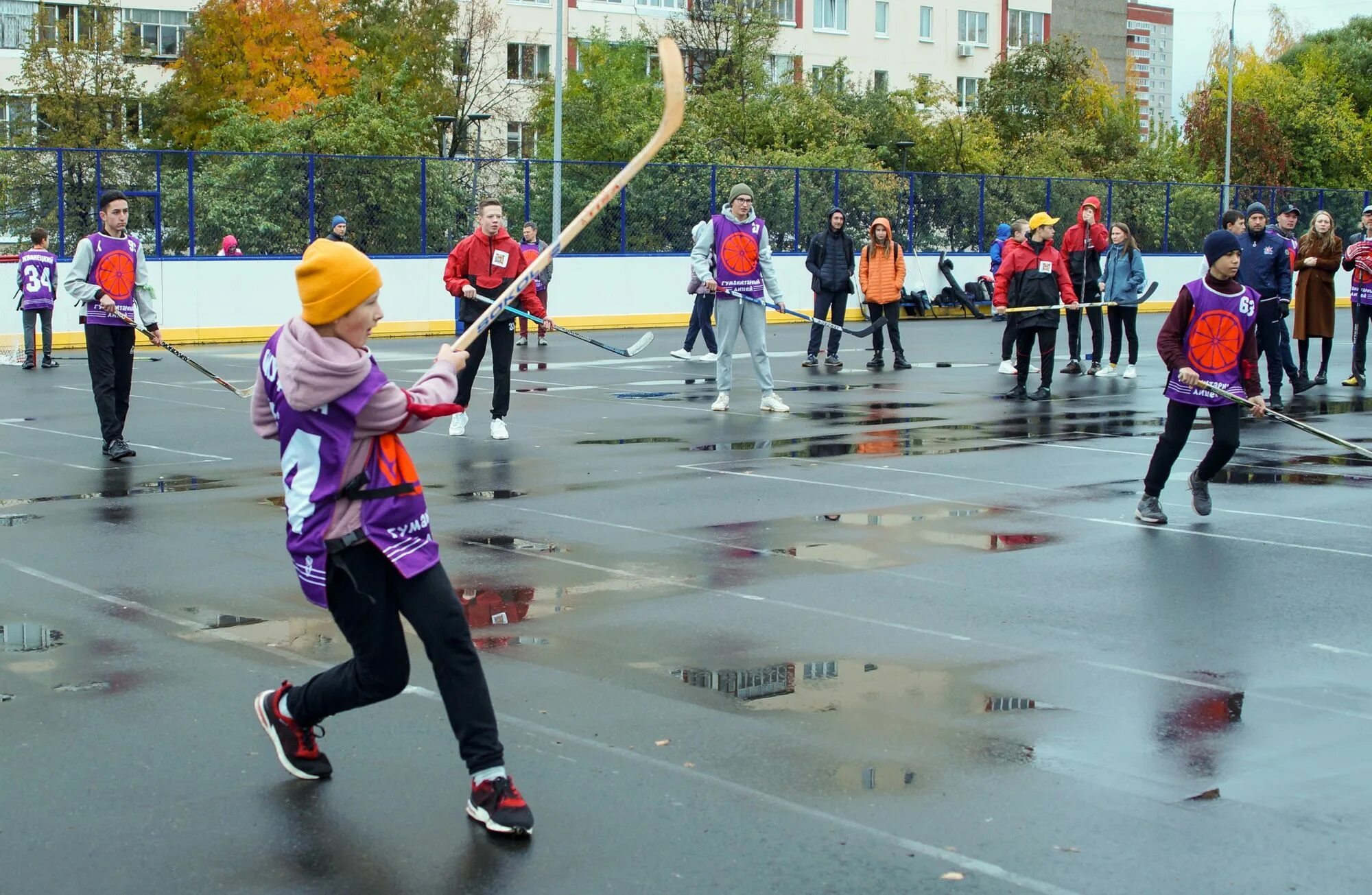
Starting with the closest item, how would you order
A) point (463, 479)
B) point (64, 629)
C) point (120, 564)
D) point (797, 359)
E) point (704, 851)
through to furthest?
1. point (704, 851)
2. point (64, 629)
3. point (120, 564)
4. point (463, 479)
5. point (797, 359)

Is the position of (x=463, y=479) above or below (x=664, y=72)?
below

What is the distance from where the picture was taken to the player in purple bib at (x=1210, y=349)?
374 inches

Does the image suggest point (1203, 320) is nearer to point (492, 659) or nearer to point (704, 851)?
point (492, 659)

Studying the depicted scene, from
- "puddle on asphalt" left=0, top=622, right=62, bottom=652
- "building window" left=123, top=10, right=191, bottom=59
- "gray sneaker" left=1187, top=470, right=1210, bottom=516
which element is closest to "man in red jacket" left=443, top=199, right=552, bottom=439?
"gray sneaker" left=1187, top=470, right=1210, bottom=516

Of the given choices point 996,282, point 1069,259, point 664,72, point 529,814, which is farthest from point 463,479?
point 1069,259

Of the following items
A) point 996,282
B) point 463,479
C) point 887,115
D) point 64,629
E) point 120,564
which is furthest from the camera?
point 887,115

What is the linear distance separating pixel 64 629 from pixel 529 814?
315cm

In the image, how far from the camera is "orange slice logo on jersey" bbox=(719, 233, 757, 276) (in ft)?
49.2

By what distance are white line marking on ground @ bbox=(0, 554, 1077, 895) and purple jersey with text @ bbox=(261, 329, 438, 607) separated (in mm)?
998

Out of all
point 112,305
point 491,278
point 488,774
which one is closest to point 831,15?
point 491,278

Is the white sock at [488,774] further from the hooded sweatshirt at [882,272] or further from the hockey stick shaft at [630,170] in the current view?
the hooded sweatshirt at [882,272]

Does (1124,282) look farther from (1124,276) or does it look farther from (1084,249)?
(1084,249)

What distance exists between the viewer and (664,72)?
5.59 meters

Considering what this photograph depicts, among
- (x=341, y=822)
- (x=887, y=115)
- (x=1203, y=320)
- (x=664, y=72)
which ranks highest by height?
(x=887, y=115)
